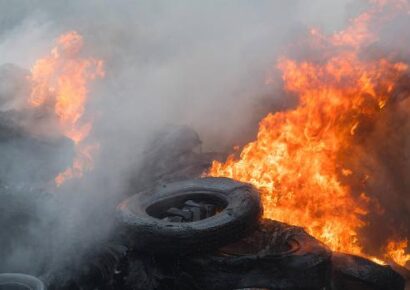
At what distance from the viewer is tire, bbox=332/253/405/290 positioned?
6.55 m

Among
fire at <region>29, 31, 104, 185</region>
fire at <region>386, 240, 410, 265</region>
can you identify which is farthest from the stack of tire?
fire at <region>29, 31, 104, 185</region>

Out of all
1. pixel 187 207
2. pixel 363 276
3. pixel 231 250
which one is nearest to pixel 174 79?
pixel 187 207

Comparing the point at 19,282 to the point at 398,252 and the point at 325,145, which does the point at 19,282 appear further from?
the point at 398,252

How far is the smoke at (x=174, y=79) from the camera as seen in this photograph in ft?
32.1

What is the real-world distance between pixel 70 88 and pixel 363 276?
8.95 meters

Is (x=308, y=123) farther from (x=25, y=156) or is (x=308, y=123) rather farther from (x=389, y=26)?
(x=25, y=156)

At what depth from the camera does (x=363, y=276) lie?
6559 mm

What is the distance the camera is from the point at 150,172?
10.1 metres

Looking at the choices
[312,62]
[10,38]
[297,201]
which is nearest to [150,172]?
[297,201]

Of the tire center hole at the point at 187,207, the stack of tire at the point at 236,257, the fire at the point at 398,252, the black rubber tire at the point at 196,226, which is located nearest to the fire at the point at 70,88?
the tire center hole at the point at 187,207

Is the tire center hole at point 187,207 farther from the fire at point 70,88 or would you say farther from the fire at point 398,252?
the fire at point 398,252

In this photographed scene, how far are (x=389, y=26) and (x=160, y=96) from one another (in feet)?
20.3

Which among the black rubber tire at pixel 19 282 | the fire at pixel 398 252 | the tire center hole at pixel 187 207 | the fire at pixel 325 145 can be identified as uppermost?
the fire at pixel 325 145

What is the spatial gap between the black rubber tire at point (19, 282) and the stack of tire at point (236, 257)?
1.40 meters
